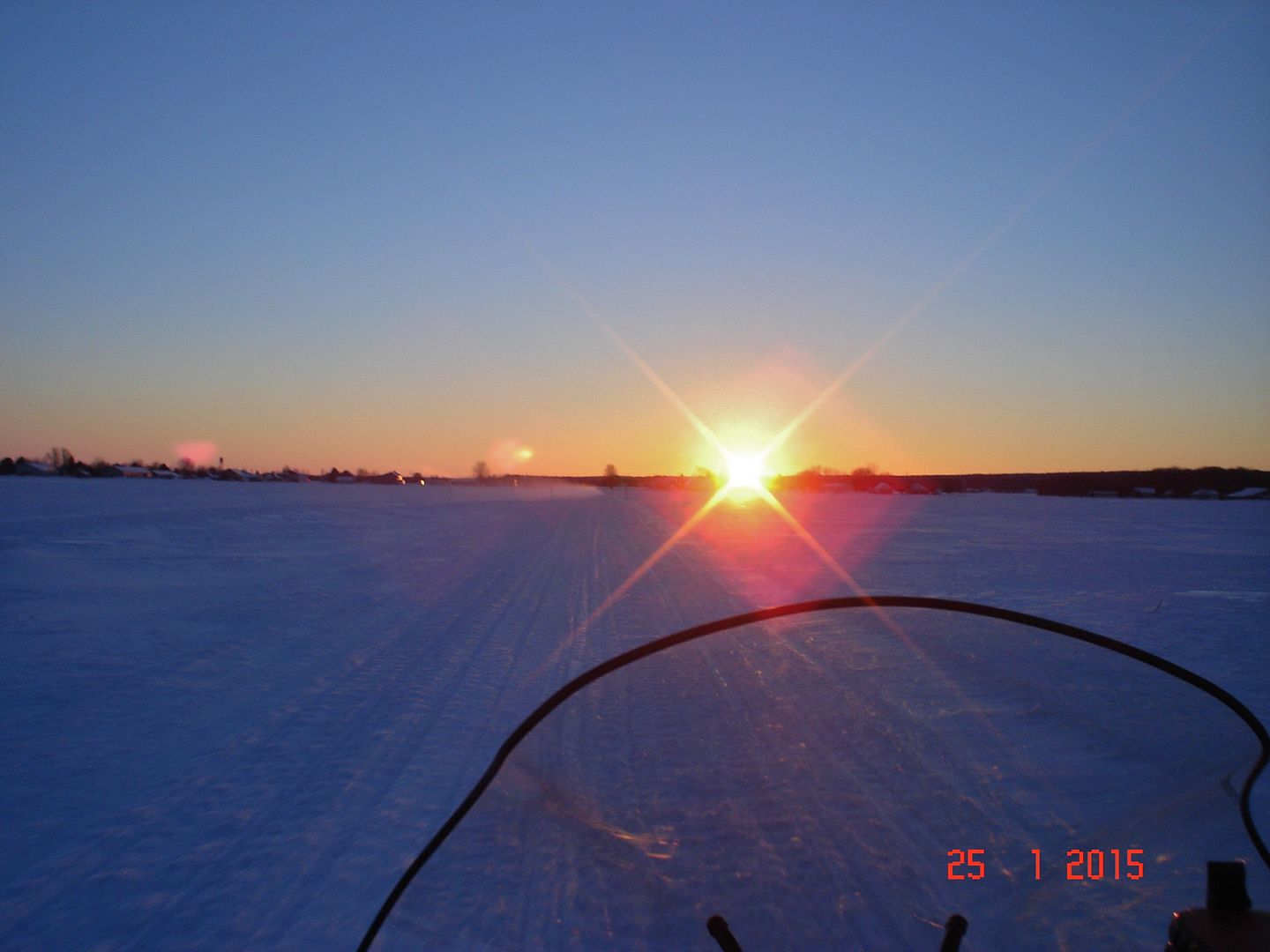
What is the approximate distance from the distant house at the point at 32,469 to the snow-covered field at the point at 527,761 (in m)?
113

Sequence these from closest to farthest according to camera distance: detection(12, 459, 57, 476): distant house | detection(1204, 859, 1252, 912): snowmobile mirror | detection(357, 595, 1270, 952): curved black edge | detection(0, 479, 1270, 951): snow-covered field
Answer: detection(1204, 859, 1252, 912): snowmobile mirror → detection(357, 595, 1270, 952): curved black edge → detection(0, 479, 1270, 951): snow-covered field → detection(12, 459, 57, 476): distant house

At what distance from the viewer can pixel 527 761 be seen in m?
3.06

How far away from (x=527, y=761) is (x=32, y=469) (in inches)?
4953

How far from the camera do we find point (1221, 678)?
20.2 ft

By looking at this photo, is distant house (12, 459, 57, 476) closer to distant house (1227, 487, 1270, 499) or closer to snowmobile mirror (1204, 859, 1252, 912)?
snowmobile mirror (1204, 859, 1252, 912)

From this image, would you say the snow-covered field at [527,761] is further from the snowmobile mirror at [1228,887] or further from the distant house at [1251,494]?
the distant house at [1251,494]

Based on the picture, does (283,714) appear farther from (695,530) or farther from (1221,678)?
(695,530)

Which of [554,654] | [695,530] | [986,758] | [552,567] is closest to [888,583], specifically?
[552,567]

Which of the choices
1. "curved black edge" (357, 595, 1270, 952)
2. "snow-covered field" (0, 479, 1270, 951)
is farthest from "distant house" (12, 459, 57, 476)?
"curved black edge" (357, 595, 1270, 952)

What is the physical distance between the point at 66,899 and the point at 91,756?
1841mm

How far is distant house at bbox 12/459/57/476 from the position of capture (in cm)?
10169
